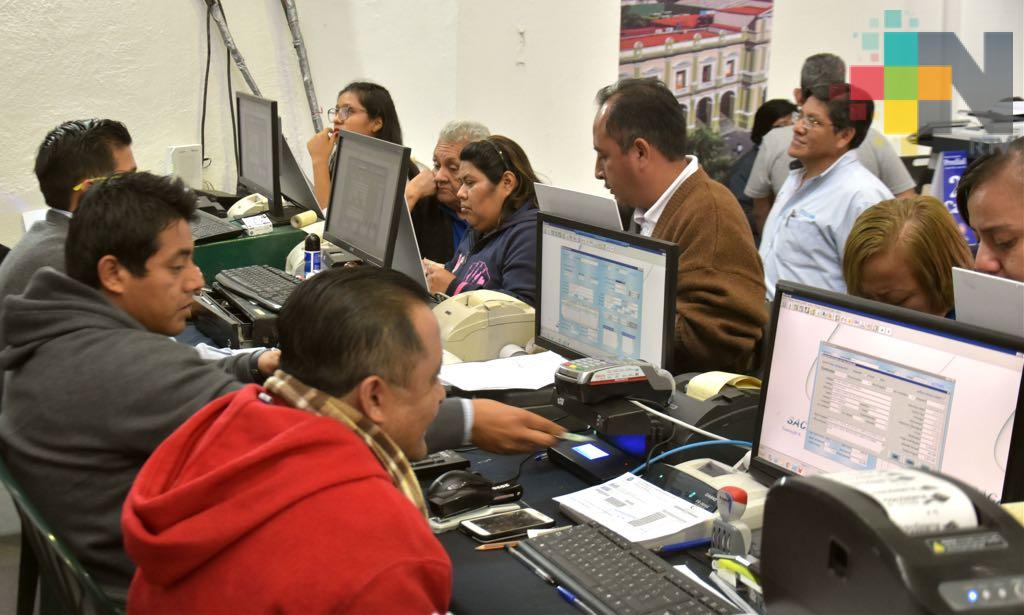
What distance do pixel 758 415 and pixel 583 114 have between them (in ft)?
13.3

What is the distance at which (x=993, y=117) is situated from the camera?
511 cm

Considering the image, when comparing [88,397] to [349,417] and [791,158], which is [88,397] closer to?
[349,417]

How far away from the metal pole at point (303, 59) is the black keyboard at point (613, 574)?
406cm

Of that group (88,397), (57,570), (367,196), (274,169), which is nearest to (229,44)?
(274,169)

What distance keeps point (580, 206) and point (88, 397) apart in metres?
1.20

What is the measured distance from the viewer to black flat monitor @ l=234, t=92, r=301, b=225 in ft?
13.3

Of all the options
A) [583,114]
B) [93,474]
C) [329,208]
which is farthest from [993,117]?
[93,474]

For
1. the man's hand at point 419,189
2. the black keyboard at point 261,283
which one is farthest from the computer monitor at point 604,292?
the man's hand at point 419,189

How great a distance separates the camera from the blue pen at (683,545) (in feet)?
5.33

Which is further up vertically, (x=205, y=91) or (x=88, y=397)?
(x=205, y=91)

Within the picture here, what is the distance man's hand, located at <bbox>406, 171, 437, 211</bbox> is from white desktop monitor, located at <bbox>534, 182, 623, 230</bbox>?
1.38 m

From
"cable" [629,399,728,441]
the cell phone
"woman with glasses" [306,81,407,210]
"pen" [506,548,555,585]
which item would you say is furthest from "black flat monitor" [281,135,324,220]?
"pen" [506,548,555,585]

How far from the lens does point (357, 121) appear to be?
4.38 meters

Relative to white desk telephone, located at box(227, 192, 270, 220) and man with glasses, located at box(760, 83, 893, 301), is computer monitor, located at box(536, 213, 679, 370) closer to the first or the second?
man with glasses, located at box(760, 83, 893, 301)
